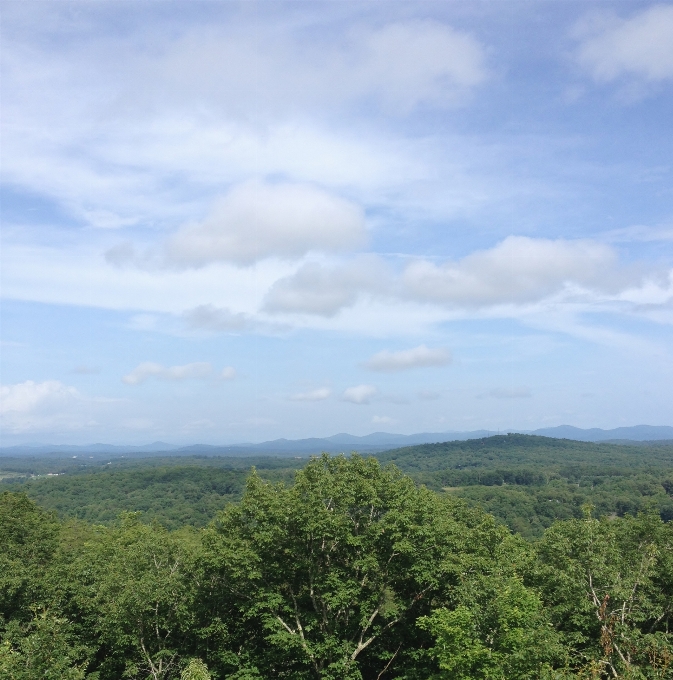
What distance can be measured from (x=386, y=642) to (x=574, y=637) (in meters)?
7.81

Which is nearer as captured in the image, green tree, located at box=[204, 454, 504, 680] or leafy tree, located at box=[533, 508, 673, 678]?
leafy tree, located at box=[533, 508, 673, 678]

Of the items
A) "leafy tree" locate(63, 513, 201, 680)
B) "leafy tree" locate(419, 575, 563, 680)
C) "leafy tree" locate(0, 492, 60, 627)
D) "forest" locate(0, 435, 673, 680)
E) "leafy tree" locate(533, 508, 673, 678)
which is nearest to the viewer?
"leafy tree" locate(419, 575, 563, 680)

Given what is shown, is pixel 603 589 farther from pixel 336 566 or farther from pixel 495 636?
pixel 336 566

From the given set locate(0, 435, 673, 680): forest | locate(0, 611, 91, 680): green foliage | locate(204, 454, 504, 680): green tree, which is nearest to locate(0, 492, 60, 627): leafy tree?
locate(0, 435, 673, 680): forest

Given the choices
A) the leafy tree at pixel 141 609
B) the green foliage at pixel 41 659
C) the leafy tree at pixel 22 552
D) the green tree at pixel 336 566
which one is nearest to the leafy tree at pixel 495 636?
the green tree at pixel 336 566

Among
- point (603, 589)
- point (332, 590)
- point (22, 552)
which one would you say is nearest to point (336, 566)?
point (332, 590)

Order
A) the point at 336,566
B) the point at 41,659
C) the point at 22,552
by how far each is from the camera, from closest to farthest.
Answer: the point at 41,659 < the point at 336,566 < the point at 22,552

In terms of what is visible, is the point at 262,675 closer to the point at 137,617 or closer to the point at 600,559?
the point at 137,617

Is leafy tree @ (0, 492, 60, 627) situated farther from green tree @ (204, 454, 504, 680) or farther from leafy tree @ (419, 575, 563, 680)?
leafy tree @ (419, 575, 563, 680)

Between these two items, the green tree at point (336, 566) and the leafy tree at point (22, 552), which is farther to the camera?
the leafy tree at point (22, 552)

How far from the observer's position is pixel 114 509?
15125 cm

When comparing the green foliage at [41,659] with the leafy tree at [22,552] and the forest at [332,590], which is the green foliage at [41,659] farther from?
the leafy tree at [22,552]

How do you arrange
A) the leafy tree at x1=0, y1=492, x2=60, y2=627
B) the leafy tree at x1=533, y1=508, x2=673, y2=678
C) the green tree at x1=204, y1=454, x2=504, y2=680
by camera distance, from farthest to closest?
the leafy tree at x1=0, y1=492, x2=60, y2=627, the green tree at x1=204, y1=454, x2=504, y2=680, the leafy tree at x1=533, y1=508, x2=673, y2=678

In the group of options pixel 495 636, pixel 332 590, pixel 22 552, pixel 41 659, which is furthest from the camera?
pixel 22 552
